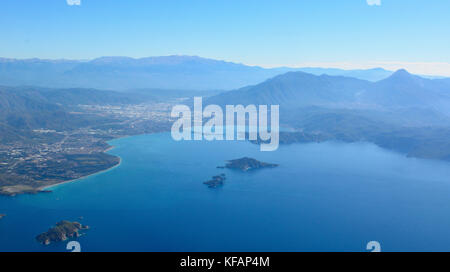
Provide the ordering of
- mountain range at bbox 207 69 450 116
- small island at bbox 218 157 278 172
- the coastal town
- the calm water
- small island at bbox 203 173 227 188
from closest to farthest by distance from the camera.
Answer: the calm water < the coastal town < small island at bbox 203 173 227 188 < small island at bbox 218 157 278 172 < mountain range at bbox 207 69 450 116

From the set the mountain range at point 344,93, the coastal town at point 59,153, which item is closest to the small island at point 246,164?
the coastal town at point 59,153

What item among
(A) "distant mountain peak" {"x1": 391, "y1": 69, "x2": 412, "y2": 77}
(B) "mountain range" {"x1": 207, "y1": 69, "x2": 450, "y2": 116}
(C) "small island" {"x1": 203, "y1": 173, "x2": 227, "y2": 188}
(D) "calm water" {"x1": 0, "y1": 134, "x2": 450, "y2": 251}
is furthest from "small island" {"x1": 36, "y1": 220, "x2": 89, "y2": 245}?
(A) "distant mountain peak" {"x1": 391, "y1": 69, "x2": 412, "y2": 77}

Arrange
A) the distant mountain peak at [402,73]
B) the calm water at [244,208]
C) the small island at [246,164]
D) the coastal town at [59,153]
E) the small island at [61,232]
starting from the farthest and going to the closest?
the distant mountain peak at [402,73]
the small island at [246,164]
the coastal town at [59,153]
the calm water at [244,208]
the small island at [61,232]

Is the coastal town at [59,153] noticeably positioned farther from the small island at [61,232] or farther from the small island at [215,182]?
the small island at [215,182]

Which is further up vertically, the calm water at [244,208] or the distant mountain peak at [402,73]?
the distant mountain peak at [402,73]

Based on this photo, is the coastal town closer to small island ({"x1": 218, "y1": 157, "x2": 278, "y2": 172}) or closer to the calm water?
the calm water

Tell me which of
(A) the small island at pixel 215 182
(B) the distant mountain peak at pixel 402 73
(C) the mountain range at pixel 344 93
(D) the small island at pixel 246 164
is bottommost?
(A) the small island at pixel 215 182

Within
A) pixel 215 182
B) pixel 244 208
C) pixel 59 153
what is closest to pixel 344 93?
pixel 215 182

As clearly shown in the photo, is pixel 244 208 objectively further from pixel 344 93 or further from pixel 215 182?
pixel 344 93
